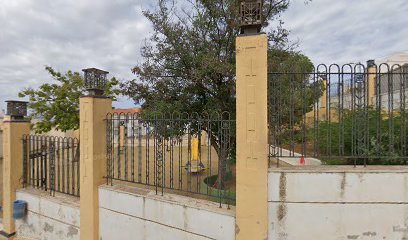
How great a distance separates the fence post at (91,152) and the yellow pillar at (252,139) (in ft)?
9.50

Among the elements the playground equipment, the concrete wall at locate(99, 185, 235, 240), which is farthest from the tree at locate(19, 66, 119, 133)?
the concrete wall at locate(99, 185, 235, 240)

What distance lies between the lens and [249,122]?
3156 mm

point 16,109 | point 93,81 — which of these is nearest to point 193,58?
point 93,81

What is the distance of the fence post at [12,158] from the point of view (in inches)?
235

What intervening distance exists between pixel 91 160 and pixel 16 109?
3475mm

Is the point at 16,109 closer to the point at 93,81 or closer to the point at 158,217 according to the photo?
the point at 93,81

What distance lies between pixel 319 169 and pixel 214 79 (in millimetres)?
3507

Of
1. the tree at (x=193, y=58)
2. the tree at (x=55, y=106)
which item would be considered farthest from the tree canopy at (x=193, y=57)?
the tree at (x=55, y=106)

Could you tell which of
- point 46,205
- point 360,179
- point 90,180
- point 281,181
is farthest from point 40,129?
point 360,179

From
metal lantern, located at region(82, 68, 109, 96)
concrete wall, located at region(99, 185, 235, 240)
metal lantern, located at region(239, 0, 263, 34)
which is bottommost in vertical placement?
concrete wall, located at region(99, 185, 235, 240)

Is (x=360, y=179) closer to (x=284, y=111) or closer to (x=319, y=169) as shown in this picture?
(x=319, y=169)

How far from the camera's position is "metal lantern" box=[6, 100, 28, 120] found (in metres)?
6.00

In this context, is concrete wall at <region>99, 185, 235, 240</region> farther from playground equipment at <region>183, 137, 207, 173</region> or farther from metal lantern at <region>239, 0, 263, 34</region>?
metal lantern at <region>239, 0, 263, 34</region>

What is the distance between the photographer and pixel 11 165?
19.6ft
